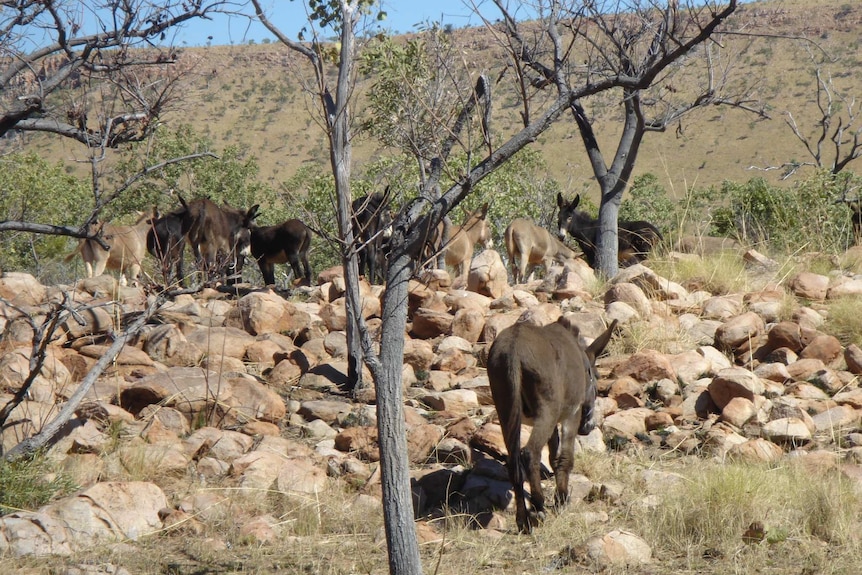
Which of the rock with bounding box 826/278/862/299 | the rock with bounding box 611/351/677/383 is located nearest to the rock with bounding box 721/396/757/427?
the rock with bounding box 611/351/677/383

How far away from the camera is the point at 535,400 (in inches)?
267

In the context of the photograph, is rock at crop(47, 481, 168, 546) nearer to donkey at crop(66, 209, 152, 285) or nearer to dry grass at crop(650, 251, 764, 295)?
dry grass at crop(650, 251, 764, 295)

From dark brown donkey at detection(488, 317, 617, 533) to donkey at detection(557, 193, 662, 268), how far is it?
412 inches

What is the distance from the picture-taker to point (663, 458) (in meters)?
8.31

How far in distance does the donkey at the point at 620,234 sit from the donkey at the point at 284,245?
5714 millimetres

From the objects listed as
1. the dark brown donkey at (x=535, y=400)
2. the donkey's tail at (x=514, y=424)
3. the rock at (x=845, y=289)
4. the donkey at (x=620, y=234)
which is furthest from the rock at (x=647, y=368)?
the donkey at (x=620, y=234)

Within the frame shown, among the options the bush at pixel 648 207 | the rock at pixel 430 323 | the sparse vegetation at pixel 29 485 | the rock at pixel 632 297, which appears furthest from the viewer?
the bush at pixel 648 207

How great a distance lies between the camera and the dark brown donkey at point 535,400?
6.61 meters

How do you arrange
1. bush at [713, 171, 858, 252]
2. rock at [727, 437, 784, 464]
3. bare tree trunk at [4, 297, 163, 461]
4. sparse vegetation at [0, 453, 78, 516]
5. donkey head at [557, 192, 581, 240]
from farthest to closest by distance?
1. donkey head at [557, 192, 581, 240]
2. bush at [713, 171, 858, 252]
3. rock at [727, 437, 784, 464]
4. bare tree trunk at [4, 297, 163, 461]
5. sparse vegetation at [0, 453, 78, 516]

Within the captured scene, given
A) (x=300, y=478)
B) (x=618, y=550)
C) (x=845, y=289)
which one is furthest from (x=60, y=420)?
(x=845, y=289)

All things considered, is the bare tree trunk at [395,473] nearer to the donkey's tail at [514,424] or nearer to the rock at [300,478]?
the donkey's tail at [514,424]

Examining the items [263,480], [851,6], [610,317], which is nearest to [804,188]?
[610,317]

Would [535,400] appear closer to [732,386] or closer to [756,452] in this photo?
[756,452]

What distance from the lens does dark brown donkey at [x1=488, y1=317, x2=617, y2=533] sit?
21.7ft
